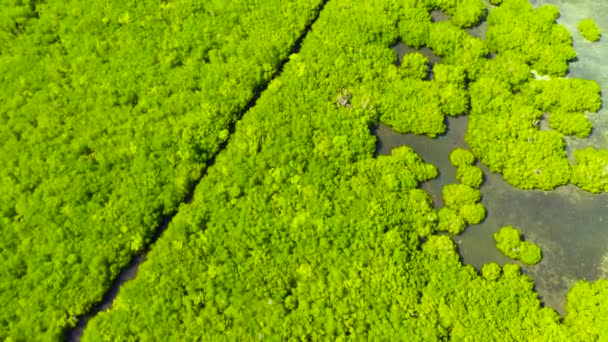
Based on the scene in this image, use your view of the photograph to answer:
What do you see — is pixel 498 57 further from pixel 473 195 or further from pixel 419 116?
pixel 473 195

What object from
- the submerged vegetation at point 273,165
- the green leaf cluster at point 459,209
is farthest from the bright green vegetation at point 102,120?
the green leaf cluster at point 459,209

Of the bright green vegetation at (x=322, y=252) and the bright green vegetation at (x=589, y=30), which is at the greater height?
the bright green vegetation at (x=589, y=30)

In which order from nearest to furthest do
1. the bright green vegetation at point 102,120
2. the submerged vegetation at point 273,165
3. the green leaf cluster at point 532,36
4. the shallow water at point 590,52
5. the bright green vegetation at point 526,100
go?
the submerged vegetation at point 273,165 → the bright green vegetation at point 102,120 → the bright green vegetation at point 526,100 → the shallow water at point 590,52 → the green leaf cluster at point 532,36

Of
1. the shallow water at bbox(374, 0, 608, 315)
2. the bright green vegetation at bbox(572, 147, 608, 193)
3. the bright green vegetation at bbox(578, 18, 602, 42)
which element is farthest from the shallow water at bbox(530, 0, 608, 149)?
the bright green vegetation at bbox(572, 147, 608, 193)

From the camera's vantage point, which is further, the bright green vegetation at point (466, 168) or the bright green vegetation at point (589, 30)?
the bright green vegetation at point (589, 30)

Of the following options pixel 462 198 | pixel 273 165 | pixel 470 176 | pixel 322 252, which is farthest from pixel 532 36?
pixel 322 252

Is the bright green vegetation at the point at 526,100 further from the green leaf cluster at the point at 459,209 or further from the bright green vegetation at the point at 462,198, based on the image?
the green leaf cluster at the point at 459,209

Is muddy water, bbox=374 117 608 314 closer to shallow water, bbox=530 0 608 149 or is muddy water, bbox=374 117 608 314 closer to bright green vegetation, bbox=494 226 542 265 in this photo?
bright green vegetation, bbox=494 226 542 265
